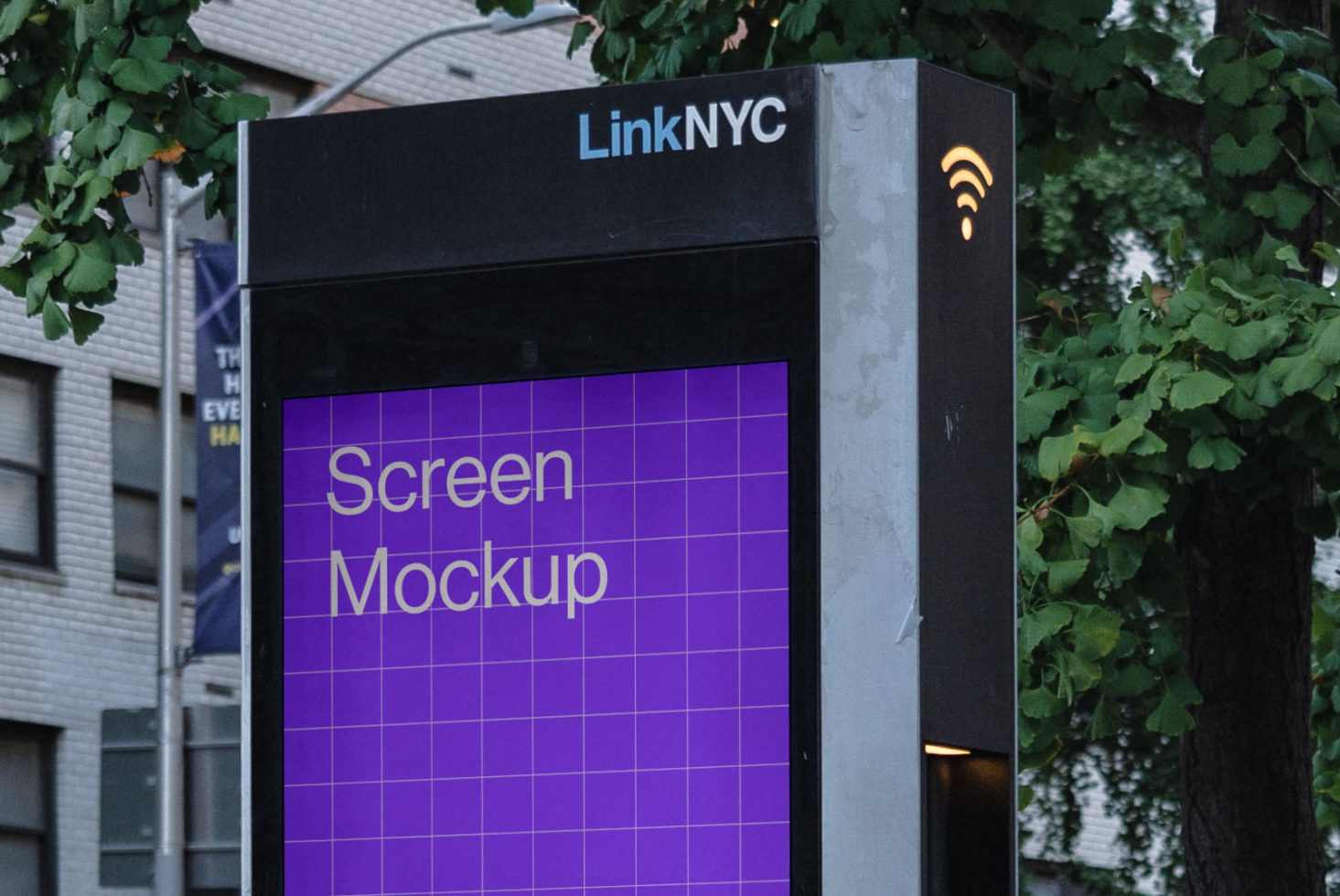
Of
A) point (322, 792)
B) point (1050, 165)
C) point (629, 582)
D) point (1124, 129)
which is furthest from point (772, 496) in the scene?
point (1124, 129)

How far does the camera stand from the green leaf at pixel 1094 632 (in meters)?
9.57

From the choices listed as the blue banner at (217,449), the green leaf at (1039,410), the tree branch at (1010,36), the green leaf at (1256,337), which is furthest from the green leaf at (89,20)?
the blue banner at (217,449)

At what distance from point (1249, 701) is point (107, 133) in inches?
188

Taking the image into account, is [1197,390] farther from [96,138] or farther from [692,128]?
[692,128]

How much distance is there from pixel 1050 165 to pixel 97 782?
13754mm

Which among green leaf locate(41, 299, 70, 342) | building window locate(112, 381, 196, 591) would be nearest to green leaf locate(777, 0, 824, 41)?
green leaf locate(41, 299, 70, 342)

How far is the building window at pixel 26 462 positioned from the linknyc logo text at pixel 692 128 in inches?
720

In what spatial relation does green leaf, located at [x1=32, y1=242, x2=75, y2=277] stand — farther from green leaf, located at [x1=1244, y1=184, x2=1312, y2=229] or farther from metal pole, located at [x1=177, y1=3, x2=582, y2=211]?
metal pole, located at [x1=177, y1=3, x2=582, y2=211]

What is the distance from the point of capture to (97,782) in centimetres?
2283

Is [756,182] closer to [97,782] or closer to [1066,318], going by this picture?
[1066,318]

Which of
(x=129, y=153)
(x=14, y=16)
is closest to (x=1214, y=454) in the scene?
(x=129, y=153)

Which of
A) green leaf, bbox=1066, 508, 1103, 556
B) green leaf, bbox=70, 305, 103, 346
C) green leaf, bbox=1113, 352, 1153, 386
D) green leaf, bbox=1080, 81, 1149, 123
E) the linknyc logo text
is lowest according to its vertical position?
green leaf, bbox=1066, 508, 1103, 556

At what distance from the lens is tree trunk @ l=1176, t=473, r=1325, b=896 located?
35.7ft

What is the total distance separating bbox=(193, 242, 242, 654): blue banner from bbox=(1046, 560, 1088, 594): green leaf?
1047cm
